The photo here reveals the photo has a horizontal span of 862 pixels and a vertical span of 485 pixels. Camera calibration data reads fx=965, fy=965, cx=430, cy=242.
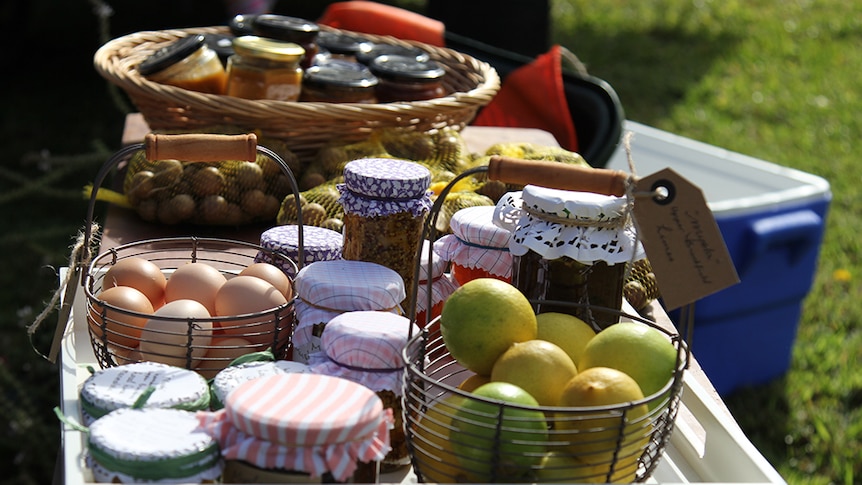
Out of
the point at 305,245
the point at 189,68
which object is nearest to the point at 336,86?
the point at 189,68

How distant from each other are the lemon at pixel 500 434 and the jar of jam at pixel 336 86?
3.51 ft

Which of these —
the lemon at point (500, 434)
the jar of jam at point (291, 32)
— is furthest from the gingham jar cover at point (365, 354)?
the jar of jam at point (291, 32)

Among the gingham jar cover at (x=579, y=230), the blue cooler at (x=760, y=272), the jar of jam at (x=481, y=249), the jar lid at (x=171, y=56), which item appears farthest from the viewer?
the blue cooler at (x=760, y=272)

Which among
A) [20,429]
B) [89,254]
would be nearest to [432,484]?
[89,254]

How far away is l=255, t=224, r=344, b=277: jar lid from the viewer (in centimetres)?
118

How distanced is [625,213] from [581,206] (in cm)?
5

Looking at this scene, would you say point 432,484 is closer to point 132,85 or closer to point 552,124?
point 132,85

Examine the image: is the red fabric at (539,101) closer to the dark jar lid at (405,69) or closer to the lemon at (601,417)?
the dark jar lid at (405,69)

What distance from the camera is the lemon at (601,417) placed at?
2.62 feet

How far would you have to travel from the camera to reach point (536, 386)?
0.84 m

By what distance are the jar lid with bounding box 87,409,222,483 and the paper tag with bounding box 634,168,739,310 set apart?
15.9 inches

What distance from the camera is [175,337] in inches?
38.2

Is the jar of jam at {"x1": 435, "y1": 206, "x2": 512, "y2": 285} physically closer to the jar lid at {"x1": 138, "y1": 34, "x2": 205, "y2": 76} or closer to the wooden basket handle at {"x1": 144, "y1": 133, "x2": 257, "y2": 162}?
the wooden basket handle at {"x1": 144, "y1": 133, "x2": 257, "y2": 162}

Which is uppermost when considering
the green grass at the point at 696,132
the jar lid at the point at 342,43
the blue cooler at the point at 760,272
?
the jar lid at the point at 342,43
